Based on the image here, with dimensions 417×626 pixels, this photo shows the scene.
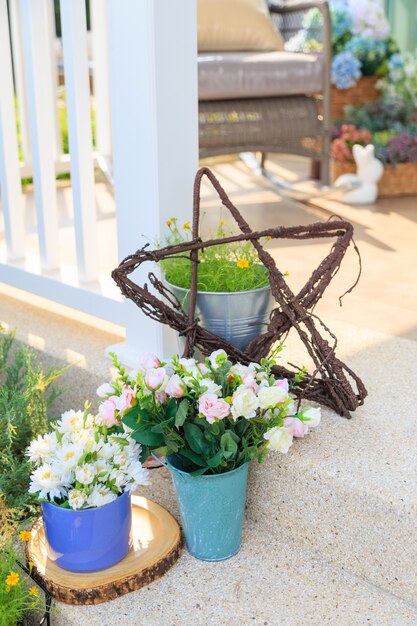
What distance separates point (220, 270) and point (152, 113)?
34cm

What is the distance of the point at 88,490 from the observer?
132cm

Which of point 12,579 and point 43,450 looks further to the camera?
point 43,450

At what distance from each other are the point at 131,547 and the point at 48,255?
91 cm

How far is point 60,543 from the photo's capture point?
1.34 metres

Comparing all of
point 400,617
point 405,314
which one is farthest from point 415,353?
point 400,617

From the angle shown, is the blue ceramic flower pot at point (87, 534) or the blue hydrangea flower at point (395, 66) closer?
the blue ceramic flower pot at point (87, 534)

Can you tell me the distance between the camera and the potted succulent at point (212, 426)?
1.28 metres

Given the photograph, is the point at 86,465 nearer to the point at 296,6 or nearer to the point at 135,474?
the point at 135,474

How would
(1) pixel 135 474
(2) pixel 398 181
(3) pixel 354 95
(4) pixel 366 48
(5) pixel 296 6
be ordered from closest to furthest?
(1) pixel 135 474 < (2) pixel 398 181 < (5) pixel 296 6 < (4) pixel 366 48 < (3) pixel 354 95

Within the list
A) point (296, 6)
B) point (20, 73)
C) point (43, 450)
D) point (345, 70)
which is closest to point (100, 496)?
point (43, 450)

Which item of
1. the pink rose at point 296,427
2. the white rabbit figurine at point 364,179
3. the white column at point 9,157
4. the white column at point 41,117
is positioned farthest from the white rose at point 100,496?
the white rabbit figurine at point 364,179

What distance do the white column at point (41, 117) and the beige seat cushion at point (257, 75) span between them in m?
1.38

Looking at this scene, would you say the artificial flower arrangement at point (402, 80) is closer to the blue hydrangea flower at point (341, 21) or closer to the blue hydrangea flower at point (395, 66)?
the blue hydrangea flower at point (395, 66)

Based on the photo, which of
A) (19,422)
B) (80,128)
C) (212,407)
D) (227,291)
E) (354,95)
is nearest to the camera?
(212,407)
